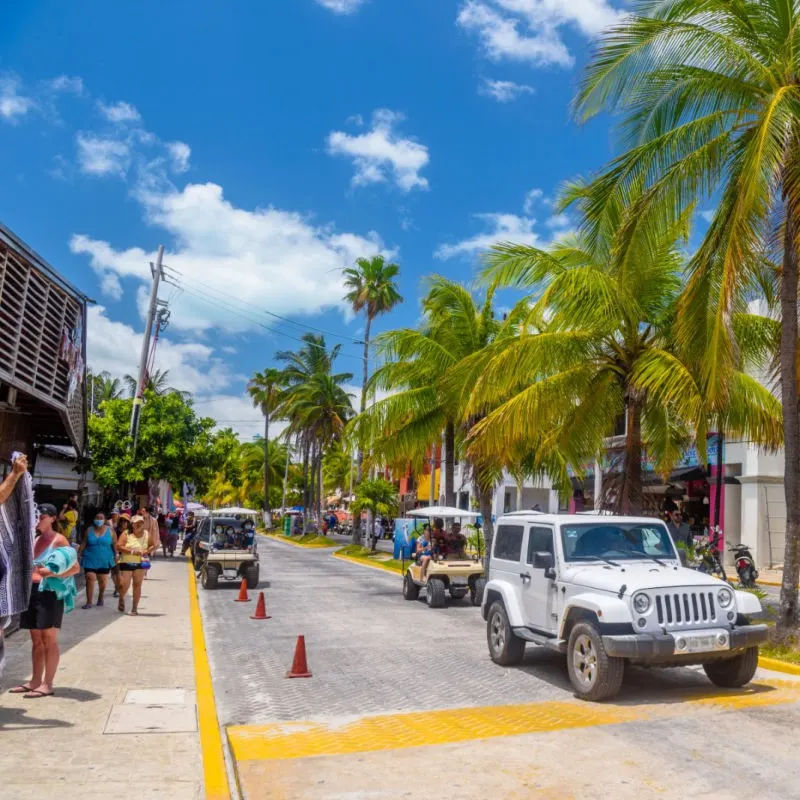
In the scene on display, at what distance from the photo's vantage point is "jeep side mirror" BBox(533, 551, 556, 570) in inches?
378

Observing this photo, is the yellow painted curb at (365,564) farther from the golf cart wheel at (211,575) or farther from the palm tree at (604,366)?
the palm tree at (604,366)

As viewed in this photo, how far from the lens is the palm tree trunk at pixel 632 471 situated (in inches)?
588

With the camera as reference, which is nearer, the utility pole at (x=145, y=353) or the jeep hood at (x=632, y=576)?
the jeep hood at (x=632, y=576)

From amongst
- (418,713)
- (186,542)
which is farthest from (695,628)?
(186,542)

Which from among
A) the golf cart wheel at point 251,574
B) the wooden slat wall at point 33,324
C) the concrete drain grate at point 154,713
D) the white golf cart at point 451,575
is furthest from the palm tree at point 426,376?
the concrete drain grate at point 154,713

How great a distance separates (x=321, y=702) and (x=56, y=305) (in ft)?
39.8

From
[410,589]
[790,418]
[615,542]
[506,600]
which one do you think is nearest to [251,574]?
[410,589]

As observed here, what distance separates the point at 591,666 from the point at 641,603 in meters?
0.83

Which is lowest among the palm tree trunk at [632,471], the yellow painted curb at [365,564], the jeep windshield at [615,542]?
the yellow painted curb at [365,564]

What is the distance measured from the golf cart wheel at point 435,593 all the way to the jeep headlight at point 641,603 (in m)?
9.01

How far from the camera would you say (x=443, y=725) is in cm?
757

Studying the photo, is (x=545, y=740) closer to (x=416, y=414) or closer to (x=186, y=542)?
(x=416, y=414)

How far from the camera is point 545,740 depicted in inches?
276

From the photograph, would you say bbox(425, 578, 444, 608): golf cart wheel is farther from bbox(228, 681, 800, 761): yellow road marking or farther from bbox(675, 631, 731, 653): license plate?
bbox(675, 631, 731, 653): license plate
